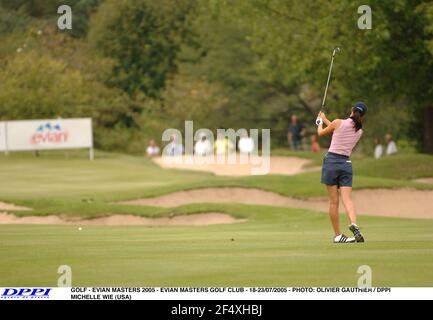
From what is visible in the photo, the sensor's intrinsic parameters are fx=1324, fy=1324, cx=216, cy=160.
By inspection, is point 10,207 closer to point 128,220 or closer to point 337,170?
point 128,220

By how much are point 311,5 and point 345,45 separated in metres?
5.17

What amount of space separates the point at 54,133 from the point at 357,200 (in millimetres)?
25991

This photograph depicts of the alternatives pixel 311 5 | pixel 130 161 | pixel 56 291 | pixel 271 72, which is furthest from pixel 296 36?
pixel 56 291

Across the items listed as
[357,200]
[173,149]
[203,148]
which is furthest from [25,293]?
[203,148]

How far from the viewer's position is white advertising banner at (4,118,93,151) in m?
59.1

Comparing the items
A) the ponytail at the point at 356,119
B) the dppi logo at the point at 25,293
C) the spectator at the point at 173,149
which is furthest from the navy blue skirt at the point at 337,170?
the spectator at the point at 173,149

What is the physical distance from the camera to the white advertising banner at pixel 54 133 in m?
59.1

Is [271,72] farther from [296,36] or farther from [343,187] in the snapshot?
[343,187]

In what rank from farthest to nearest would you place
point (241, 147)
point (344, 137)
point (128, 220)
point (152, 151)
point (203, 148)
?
point (241, 147)
point (152, 151)
point (203, 148)
point (128, 220)
point (344, 137)

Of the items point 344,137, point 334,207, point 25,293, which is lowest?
point 25,293

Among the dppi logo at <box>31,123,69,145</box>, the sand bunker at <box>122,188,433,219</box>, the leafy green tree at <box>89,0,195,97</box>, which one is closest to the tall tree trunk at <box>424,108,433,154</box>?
the sand bunker at <box>122,188,433,219</box>

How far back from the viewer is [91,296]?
1565 cm

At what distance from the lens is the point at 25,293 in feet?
52.3

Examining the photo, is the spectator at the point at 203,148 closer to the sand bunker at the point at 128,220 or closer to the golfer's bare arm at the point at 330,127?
the sand bunker at the point at 128,220
